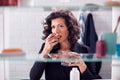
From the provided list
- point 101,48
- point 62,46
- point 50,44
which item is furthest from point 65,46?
point 101,48

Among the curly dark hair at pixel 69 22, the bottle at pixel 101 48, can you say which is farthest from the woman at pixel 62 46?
the bottle at pixel 101 48

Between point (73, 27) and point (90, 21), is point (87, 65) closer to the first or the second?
point (73, 27)

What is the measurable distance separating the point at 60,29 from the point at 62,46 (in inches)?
3.9

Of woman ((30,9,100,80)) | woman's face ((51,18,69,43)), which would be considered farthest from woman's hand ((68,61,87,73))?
woman's face ((51,18,69,43))

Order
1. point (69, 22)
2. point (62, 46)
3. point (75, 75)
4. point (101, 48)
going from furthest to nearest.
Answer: point (69, 22)
point (62, 46)
point (75, 75)
point (101, 48)

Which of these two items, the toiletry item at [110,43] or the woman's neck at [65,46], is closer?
the toiletry item at [110,43]

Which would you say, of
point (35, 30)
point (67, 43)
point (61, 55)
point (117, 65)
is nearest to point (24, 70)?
point (35, 30)

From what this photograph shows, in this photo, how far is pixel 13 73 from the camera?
1.62 m

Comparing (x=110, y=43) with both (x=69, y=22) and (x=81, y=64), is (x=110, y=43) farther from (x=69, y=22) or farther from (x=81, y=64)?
(x=69, y=22)

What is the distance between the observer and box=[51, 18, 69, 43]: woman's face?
127cm

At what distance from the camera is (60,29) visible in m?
1.30

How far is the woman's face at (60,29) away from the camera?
1.27m

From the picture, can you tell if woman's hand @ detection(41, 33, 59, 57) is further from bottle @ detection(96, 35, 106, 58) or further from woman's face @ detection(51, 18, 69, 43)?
bottle @ detection(96, 35, 106, 58)

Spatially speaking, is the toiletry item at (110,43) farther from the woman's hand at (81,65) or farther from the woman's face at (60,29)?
the woman's face at (60,29)
